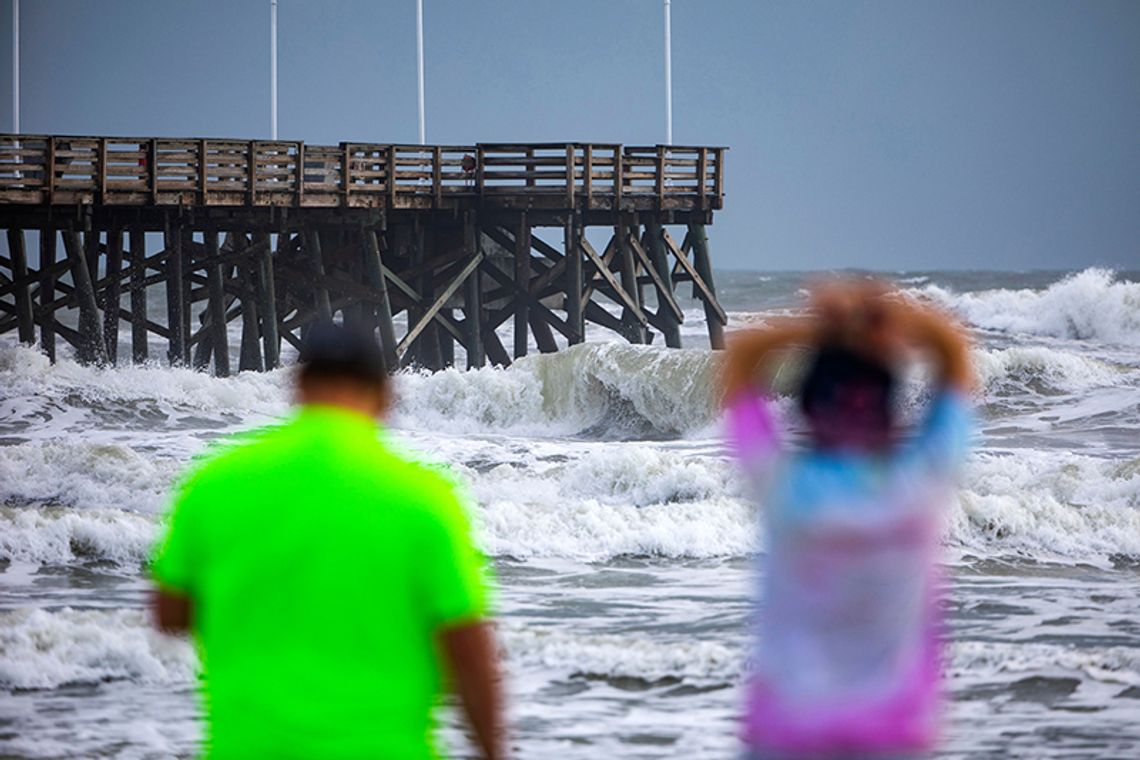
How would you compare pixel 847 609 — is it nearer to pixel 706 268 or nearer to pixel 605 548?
pixel 605 548

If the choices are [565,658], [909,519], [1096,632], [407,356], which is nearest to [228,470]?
[909,519]

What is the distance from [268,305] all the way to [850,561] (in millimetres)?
20916

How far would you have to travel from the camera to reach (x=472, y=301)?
2491 cm

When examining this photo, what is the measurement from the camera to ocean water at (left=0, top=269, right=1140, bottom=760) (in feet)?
24.6

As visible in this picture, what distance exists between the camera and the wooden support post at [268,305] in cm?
2373

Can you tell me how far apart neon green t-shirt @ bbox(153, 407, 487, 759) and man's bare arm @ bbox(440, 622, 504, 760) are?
0.10 ft

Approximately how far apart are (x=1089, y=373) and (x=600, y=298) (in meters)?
39.0

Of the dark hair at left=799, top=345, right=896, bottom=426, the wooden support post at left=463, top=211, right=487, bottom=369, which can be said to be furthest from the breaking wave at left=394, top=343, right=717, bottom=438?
the dark hair at left=799, top=345, right=896, bottom=426

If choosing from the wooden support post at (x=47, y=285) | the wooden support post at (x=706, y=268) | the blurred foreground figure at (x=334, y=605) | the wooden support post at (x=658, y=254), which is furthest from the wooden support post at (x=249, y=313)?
the blurred foreground figure at (x=334, y=605)

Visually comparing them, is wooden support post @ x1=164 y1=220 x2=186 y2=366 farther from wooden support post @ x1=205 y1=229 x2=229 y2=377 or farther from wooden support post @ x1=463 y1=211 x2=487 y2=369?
wooden support post @ x1=463 y1=211 x2=487 y2=369

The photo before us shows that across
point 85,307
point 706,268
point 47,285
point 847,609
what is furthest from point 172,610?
point 47,285

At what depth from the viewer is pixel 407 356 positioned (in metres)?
26.4

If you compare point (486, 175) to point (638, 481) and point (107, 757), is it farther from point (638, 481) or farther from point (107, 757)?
point (107, 757)

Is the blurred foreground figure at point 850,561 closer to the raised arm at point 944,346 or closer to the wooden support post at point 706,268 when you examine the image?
the raised arm at point 944,346
